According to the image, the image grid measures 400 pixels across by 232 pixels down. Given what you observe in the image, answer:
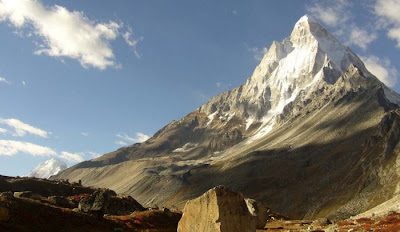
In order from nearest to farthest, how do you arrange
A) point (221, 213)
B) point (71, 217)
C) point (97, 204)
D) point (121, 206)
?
1. point (221, 213)
2. point (71, 217)
3. point (97, 204)
4. point (121, 206)

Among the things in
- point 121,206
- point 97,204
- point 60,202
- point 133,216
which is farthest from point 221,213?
point 121,206

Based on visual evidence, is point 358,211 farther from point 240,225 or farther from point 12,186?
point 240,225

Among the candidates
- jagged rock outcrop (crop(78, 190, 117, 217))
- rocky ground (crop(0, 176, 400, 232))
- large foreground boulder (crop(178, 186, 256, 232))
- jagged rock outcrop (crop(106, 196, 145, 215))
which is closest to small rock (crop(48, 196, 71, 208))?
rocky ground (crop(0, 176, 400, 232))

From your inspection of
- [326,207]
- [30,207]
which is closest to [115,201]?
[30,207]

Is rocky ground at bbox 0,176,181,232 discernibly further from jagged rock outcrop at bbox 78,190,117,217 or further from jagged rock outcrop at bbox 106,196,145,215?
jagged rock outcrop at bbox 106,196,145,215

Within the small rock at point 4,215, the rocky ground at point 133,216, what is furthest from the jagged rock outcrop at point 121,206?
the small rock at point 4,215

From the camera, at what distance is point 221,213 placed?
28.6 meters

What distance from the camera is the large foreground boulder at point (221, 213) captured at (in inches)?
1125

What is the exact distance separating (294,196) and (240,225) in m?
174

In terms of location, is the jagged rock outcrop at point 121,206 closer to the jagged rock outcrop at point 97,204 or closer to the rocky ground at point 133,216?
the rocky ground at point 133,216

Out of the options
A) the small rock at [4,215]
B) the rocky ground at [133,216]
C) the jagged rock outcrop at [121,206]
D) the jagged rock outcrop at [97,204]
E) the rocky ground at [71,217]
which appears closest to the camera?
the rocky ground at [133,216]

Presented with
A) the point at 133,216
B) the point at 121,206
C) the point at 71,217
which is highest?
the point at 121,206

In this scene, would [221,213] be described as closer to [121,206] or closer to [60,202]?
[60,202]

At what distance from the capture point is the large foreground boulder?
28578 millimetres
